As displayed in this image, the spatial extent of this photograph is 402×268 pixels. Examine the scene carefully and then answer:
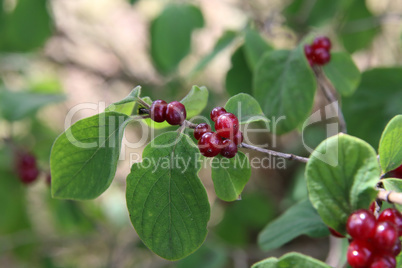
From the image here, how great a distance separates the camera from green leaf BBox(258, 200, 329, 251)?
80cm

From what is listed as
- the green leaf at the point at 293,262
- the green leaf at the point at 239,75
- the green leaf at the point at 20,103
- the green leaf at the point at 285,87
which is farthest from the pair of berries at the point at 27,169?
the green leaf at the point at 293,262

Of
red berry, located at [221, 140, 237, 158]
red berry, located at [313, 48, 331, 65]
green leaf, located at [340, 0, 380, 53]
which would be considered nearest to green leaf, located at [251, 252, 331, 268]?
red berry, located at [221, 140, 237, 158]

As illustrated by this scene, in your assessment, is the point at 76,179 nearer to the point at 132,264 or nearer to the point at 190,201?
the point at 190,201

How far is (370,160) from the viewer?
527mm

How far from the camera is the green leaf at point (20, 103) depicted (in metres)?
1.34

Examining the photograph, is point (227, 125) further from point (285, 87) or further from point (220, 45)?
point (220, 45)

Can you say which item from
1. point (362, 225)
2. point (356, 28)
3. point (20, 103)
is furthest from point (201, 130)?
point (356, 28)

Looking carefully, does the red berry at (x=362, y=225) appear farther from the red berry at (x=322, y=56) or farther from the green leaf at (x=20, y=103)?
the green leaf at (x=20, y=103)

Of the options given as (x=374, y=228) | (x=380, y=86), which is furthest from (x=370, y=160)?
(x=380, y=86)

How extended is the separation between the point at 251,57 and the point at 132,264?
1.65 metres

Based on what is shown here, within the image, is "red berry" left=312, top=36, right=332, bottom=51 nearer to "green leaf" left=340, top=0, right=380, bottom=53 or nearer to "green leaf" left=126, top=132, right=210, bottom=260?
"green leaf" left=126, top=132, right=210, bottom=260

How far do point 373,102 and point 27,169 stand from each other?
3.61ft

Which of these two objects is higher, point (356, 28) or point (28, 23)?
point (28, 23)

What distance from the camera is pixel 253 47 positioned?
3.64ft
